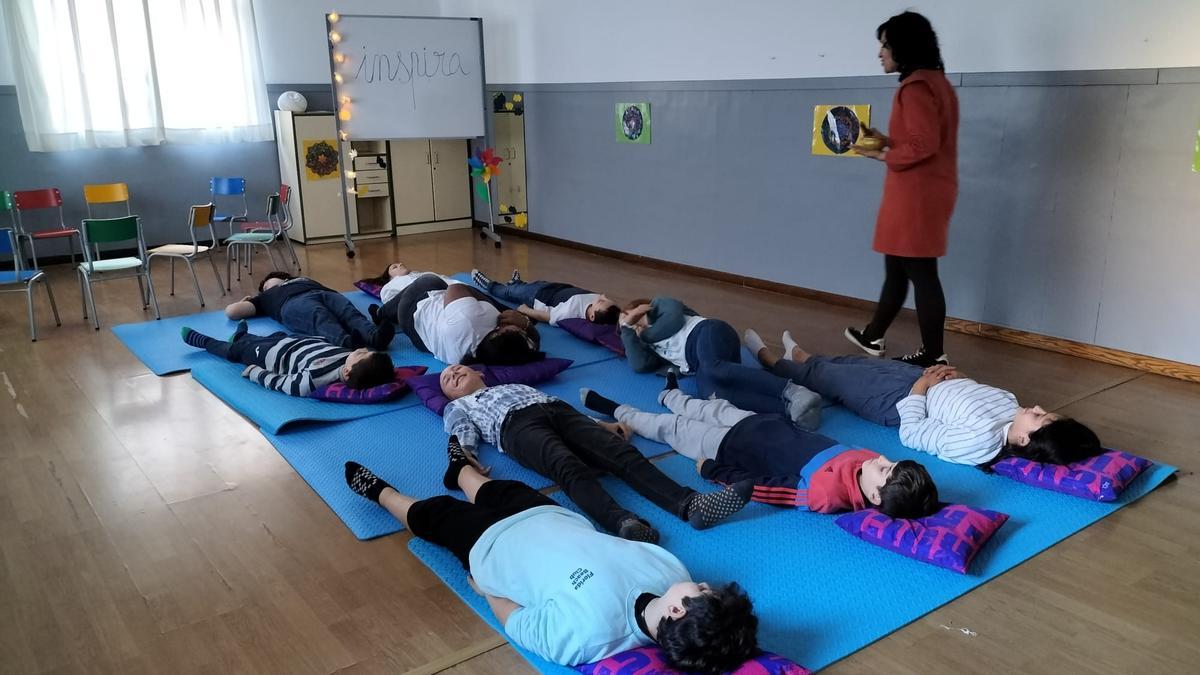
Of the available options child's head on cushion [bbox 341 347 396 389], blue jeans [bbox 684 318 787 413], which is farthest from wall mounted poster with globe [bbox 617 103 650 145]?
child's head on cushion [bbox 341 347 396 389]

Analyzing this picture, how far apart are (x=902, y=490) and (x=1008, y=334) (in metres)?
2.42

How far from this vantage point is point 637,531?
2.35 m

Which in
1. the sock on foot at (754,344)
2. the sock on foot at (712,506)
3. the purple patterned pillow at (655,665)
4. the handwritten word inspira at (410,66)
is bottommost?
the purple patterned pillow at (655,665)

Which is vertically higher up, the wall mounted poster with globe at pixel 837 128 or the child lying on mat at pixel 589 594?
the wall mounted poster with globe at pixel 837 128

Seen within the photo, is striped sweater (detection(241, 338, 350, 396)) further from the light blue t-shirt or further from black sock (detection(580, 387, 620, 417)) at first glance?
the light blue t-shirt

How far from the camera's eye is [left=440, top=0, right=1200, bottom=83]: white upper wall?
381cm

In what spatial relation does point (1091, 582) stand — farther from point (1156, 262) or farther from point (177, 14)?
point (177, 14)

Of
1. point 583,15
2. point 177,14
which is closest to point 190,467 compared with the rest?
point 583,15

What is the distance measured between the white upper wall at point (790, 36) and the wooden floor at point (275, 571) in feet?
4.99

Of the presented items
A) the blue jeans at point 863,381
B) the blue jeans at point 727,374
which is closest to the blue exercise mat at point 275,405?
the blue jeans at point 727,374

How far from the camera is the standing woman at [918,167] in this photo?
370cm

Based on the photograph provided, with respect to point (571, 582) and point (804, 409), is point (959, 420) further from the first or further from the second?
point (571, 582)

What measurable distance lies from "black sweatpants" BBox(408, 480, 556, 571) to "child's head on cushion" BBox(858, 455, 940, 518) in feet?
3.14

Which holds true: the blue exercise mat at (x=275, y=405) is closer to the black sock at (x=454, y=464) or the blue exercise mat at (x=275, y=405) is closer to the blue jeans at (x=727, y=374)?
the black sock at (x=454, y=464)
